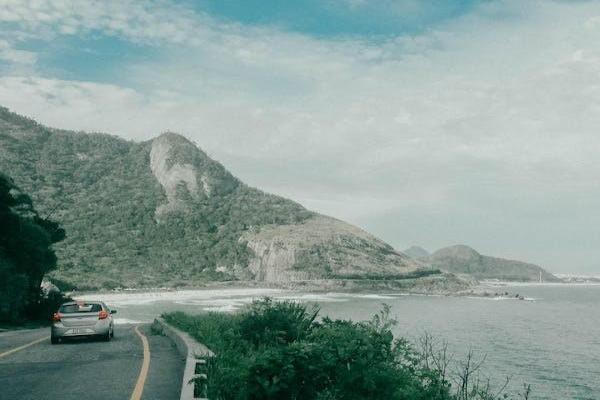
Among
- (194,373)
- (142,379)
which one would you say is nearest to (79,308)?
(142,379)

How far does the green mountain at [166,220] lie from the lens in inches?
4786

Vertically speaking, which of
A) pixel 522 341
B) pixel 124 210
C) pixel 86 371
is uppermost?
pixel 124 210

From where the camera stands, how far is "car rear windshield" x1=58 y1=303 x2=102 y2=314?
1852 centimetres

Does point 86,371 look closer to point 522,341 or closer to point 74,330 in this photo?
point 74,330

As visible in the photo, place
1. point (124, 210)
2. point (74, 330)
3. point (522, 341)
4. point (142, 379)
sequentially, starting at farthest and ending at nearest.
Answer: point (124, 210), point (522, 341), point (74, 330), point (142, 379)

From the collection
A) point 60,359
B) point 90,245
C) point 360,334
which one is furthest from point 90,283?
point 360,334

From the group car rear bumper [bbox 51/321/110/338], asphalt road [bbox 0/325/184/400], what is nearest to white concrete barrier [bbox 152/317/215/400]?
asphalt road [bbox 0/325/184/400]

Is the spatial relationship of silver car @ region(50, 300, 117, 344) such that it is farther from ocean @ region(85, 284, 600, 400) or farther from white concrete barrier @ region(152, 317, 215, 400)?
ocean @ region(85, 284, 600, 400)

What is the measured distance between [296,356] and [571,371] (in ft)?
103

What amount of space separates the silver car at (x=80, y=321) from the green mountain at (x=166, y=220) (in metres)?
84.1

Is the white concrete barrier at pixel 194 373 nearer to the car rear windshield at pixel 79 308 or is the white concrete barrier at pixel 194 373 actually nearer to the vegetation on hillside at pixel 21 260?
the car rear windshield at pixel 79 308

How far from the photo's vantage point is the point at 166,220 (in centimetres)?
14212

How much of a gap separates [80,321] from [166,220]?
126419mm

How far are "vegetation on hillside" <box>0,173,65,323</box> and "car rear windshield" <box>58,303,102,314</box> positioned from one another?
53.1 feet
